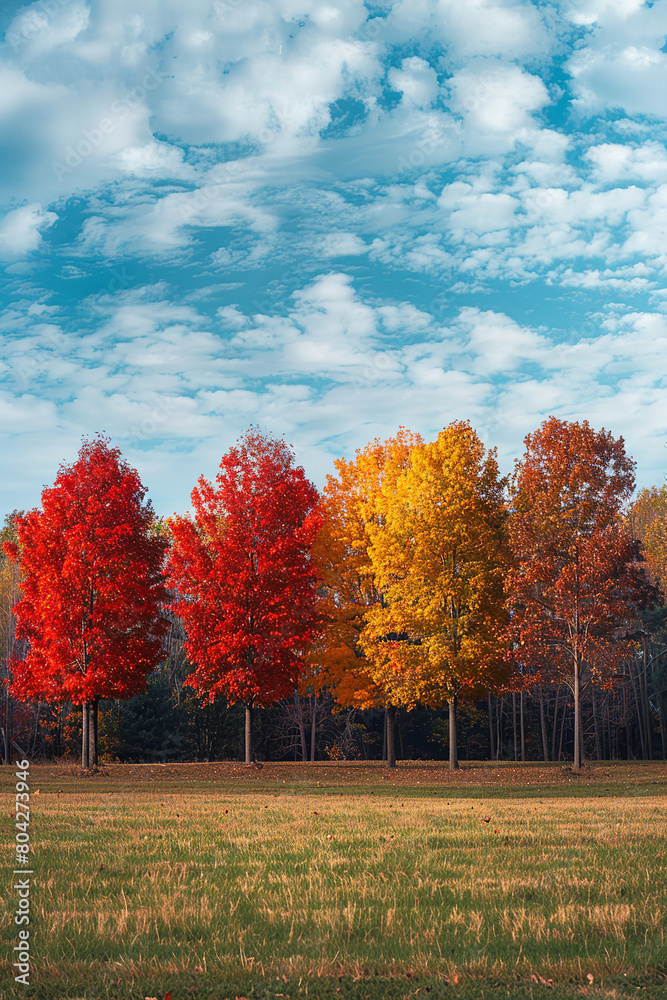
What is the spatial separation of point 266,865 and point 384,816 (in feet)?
18.4

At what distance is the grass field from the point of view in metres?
5.68

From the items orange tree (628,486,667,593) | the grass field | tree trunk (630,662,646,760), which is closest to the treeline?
orange tree (628,486,667,593)

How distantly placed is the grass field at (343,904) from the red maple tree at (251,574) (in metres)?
14.2

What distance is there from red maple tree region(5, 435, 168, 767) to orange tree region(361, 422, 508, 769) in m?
8.37

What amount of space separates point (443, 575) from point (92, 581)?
1222cm

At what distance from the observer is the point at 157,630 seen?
2941 centimetres

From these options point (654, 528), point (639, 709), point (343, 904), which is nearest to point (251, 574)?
point (343, 904)

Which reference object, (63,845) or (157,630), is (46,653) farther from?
(63,845)

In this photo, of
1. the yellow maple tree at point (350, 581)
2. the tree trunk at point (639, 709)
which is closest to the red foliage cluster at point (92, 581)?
the yellow maple tree at point (350, 581)

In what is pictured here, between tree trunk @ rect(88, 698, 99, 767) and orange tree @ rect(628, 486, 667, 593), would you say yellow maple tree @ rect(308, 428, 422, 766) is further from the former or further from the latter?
orange tree @ rect(628, 486, 667, 593)

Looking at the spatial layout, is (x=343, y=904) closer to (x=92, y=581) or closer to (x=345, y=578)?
(x=92, y=581)

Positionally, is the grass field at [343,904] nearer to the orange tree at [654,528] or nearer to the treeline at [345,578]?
the treeline at [345,578]

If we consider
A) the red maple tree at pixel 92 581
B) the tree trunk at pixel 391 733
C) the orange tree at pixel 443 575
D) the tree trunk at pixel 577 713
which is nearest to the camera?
the red maple tree at pixel 92 581

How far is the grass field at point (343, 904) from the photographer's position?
223 inches
